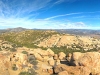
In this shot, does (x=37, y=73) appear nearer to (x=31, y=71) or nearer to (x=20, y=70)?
(x=31, y=71)

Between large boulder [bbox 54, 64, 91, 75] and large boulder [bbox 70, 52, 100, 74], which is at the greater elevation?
large boulder [bbox 70, 52, 100, 74]

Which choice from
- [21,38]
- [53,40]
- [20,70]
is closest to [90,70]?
[20,70]

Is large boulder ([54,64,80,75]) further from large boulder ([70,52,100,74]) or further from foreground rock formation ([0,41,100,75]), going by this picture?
large boulder ([70,52,100,74])

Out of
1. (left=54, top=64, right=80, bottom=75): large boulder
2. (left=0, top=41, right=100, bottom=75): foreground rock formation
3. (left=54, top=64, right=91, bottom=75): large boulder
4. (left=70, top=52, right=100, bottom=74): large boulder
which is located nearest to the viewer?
(left=54, top=64, right=91, bottom=75): large boulder

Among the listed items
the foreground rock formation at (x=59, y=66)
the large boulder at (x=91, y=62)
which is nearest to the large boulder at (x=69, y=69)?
the foreground rock formation at (x=59, y=66)

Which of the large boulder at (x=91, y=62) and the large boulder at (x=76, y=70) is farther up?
the large boulder at (x=91, y=62)

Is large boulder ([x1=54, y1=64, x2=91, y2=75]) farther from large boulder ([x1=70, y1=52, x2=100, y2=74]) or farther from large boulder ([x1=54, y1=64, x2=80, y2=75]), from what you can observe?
large boulder ([x1=70, y1=52, x2=100, y2=74])

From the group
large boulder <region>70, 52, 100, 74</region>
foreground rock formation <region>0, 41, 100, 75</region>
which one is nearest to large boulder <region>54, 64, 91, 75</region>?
foreground rock formation <region>0, 41, 100, 75</region>

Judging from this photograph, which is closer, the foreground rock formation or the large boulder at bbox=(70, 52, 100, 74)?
the foreground rock formation

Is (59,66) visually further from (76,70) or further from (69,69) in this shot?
(76,70)

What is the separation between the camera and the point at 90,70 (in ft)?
144

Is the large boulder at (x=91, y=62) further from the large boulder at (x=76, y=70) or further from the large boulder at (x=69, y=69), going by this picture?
the large boulder at (x=69, y=69)

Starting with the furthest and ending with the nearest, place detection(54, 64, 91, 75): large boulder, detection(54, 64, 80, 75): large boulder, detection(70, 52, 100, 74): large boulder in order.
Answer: detection(70, 52, 100, 74): large boulder → detection(54, 64, 80, 75): large boulder → detection(54, 64, 91, 75): large boulder

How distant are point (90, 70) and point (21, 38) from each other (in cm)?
11078
